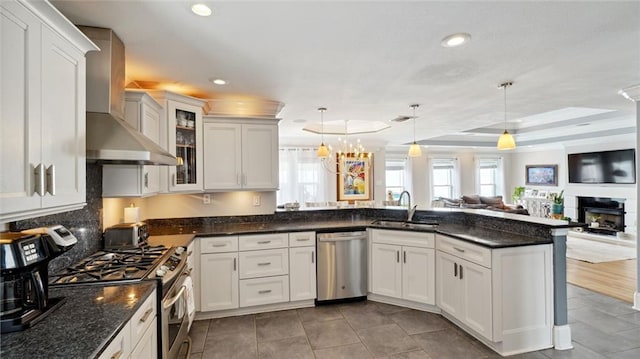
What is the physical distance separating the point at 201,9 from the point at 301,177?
6.48m

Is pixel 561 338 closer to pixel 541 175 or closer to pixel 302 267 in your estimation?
pixel 302 267

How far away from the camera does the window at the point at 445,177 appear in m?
9.93

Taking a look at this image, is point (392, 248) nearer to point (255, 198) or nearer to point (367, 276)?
point (367, 276)

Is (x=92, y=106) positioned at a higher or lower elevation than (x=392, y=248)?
higher

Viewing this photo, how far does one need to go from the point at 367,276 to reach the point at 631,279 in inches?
150

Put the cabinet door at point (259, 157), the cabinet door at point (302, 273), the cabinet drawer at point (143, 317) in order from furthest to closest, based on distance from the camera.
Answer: the cabinet door at point (259, 157)
the cabinet door at point (302, 273)
the cabinet drawer at point (143, 317)

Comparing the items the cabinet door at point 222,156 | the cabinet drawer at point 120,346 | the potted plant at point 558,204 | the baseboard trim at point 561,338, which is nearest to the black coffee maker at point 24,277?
the cabinet drawer at point 120,346

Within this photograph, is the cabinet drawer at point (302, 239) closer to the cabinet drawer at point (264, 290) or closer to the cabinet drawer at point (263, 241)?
the cabinet drawer at point (263, 241)

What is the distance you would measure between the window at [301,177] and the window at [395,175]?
97.7 inches

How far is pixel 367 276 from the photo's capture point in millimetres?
3621

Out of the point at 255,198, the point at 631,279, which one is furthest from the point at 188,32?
the point at 631,279

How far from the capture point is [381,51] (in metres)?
2.34

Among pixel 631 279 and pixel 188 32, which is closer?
pixel 188 32

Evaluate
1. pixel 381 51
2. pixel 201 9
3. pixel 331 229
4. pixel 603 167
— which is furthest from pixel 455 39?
pixel 603 167
